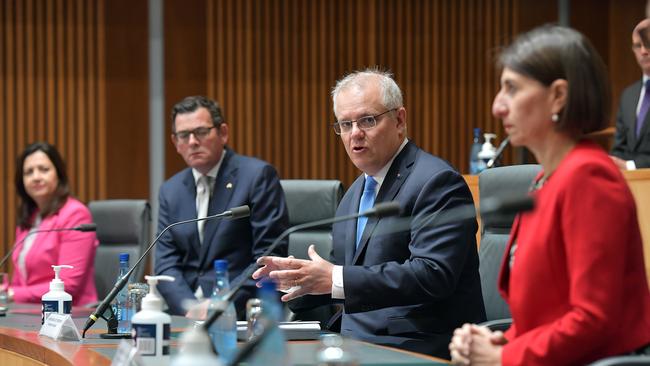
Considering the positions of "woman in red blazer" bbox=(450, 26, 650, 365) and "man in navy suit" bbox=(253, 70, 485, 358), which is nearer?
"woman in red blazer" bbox=(450, 26, 650, 365)

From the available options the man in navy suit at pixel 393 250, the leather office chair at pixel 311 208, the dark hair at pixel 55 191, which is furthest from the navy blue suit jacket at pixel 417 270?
the dark hair at pixel 55 191

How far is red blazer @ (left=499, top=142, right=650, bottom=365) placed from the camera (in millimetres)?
1897

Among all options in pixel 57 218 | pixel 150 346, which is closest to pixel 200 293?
pixel 57 218

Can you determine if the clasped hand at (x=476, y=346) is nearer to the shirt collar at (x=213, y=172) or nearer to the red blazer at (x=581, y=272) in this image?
the red blazer at (x=581, y=272)

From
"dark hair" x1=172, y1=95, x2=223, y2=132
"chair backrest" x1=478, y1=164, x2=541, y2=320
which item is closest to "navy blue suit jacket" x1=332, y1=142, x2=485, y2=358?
"chair backrest" x1=478, y1=164, x2=541, y2=320

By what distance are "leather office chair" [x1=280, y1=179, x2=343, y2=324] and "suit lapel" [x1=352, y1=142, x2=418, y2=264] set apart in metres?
1.08

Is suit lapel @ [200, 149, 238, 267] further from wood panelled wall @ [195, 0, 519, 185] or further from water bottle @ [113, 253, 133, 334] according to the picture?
wood panelled wall @ [195, 0, 519, 185]

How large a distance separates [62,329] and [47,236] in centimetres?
228

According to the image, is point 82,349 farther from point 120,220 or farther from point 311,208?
point 120,220

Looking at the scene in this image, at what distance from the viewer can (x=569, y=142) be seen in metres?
2.07

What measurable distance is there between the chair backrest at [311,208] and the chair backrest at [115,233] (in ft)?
3.29

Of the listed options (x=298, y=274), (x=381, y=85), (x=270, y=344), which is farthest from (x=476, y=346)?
(x=381, y=85)

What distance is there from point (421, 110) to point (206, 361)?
6359 millimetres

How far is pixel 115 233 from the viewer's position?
534 centimetres
